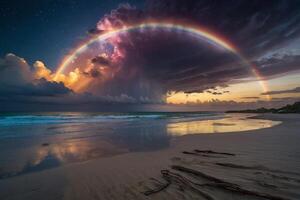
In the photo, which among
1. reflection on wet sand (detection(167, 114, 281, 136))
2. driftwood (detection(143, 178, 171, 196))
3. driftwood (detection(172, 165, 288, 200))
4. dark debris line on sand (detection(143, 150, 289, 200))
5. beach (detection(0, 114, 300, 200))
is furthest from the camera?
reflection on wet sand (detection(167, 114, 281, 136))

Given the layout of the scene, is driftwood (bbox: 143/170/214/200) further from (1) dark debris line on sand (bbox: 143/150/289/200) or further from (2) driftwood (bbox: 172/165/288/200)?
(2) driftwood (bbox: 172/165/288/200)

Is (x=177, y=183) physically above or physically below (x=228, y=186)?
below

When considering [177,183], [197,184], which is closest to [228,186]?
[197,184]

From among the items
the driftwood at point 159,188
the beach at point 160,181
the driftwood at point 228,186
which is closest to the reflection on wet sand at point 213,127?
A: the beach at point 160,181

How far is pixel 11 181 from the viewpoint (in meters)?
4.59

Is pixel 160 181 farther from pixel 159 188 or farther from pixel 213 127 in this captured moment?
pixel 213 127

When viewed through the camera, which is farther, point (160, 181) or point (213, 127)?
point (213, 127)

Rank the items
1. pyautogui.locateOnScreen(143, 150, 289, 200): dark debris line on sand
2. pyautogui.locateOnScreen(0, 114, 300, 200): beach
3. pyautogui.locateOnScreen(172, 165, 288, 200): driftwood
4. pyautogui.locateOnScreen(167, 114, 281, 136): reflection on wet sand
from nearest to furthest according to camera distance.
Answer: pyautogui.locateOnScreen(172, 165, 288, 200): driftwood, pyautogui.locateOnScreen(143, 150, 289, 200): dark debris line on sand, pyautogui.locateOnScreen(0, 114, 300, 200): beach, pyautogui.locateOnScreen(167, 114, 281, 136): reflection on wet sand

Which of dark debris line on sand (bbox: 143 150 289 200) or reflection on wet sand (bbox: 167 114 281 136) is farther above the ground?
dark debris line on sand (bbox: 143 150 289 200)

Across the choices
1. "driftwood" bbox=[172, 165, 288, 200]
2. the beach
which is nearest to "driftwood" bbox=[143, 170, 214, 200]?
the beach

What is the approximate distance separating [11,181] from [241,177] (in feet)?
17.7

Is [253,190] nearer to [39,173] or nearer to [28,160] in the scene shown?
[39,173]

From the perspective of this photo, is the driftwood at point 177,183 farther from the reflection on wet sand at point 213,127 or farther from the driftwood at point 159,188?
the reflection on wet sand at point 213,127

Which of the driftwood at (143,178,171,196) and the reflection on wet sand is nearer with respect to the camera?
the driftwood at (143,178,171,196)
